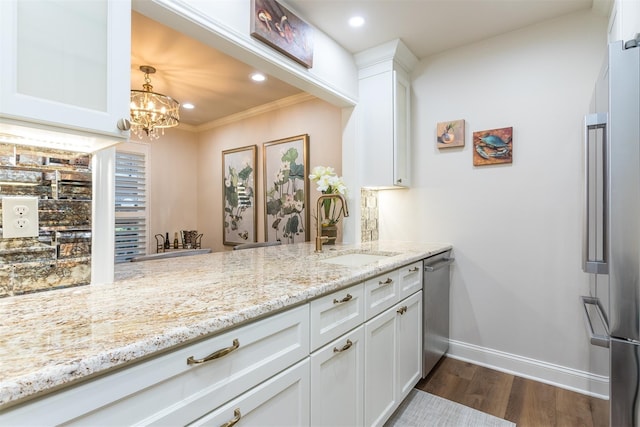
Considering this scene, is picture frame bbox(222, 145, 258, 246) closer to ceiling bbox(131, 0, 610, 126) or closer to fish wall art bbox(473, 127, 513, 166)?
ceiling bbox(131, 0, 610, 126)

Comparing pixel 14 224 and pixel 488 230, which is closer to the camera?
pixel 14 224

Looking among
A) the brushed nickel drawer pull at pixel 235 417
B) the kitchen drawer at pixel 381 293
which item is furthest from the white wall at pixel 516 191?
the brushed nickel drawer pull at pixel 235 417

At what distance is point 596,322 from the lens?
1463mm

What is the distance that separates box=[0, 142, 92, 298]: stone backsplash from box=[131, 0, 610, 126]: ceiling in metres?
1.44

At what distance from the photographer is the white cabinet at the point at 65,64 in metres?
0.78

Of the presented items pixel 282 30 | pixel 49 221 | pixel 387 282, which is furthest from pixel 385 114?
pixel 49 221

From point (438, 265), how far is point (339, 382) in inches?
51.1

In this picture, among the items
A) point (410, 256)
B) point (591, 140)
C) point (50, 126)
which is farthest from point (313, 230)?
point (50, 126)

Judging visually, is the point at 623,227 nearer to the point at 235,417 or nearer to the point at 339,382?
the point at 339,382

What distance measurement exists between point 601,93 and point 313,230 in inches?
94.2

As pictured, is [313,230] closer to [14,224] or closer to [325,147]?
[325,147]

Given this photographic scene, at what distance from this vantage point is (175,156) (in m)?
4.47

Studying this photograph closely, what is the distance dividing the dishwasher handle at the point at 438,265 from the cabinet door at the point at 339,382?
35.0 inches

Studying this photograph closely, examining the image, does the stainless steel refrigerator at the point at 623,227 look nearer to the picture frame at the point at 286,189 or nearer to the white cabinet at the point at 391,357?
the white cabinet at the point at 391,357
